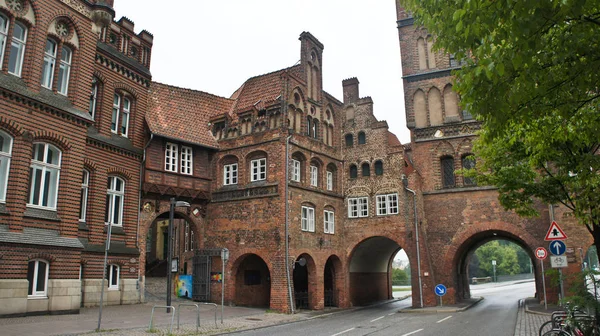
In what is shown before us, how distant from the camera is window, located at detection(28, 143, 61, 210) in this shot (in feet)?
54.2

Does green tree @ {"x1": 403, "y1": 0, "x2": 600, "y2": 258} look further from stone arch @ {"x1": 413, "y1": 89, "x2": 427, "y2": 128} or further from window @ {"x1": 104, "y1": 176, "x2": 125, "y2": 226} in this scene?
stone arch @ {"x1": 413, "y1": 89, "x2": 427, "y2": 128}

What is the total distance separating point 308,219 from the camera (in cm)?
2577

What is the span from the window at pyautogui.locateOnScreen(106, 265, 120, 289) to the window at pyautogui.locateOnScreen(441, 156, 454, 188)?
698 inches

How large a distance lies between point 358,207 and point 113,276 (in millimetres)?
14087

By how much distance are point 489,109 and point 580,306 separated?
533 centimetres

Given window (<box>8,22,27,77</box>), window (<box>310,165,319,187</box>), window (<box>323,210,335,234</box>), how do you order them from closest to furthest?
window (<box>8,22,27,77</box>)
window (<box>310,165,319,187</box>)
window (<box>323,210,335,234</box>)

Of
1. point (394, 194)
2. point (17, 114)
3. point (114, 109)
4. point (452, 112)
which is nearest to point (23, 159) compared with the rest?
point (17, 114)

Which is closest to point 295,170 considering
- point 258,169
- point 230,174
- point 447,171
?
point 258,169

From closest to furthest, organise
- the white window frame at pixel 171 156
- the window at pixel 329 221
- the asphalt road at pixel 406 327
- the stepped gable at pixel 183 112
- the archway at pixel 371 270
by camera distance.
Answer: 1. the asphalt road at pixel 406 327
2. the white window frame at pixel 171 156
3. the stepped gable at pixel 183 112
4. the window at pixel 329 221
5. the archway at pixel 371 270

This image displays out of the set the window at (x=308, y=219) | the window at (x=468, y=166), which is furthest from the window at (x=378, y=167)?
the window at (x=308, y=219)

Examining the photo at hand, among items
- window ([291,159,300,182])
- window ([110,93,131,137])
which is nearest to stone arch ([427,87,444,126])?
window ([291,159,300,182])

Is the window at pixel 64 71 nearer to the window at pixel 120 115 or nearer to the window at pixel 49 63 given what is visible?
the window at pixel 49 63

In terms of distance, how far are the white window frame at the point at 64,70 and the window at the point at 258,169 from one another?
10.1m

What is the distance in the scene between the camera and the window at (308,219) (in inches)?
998
